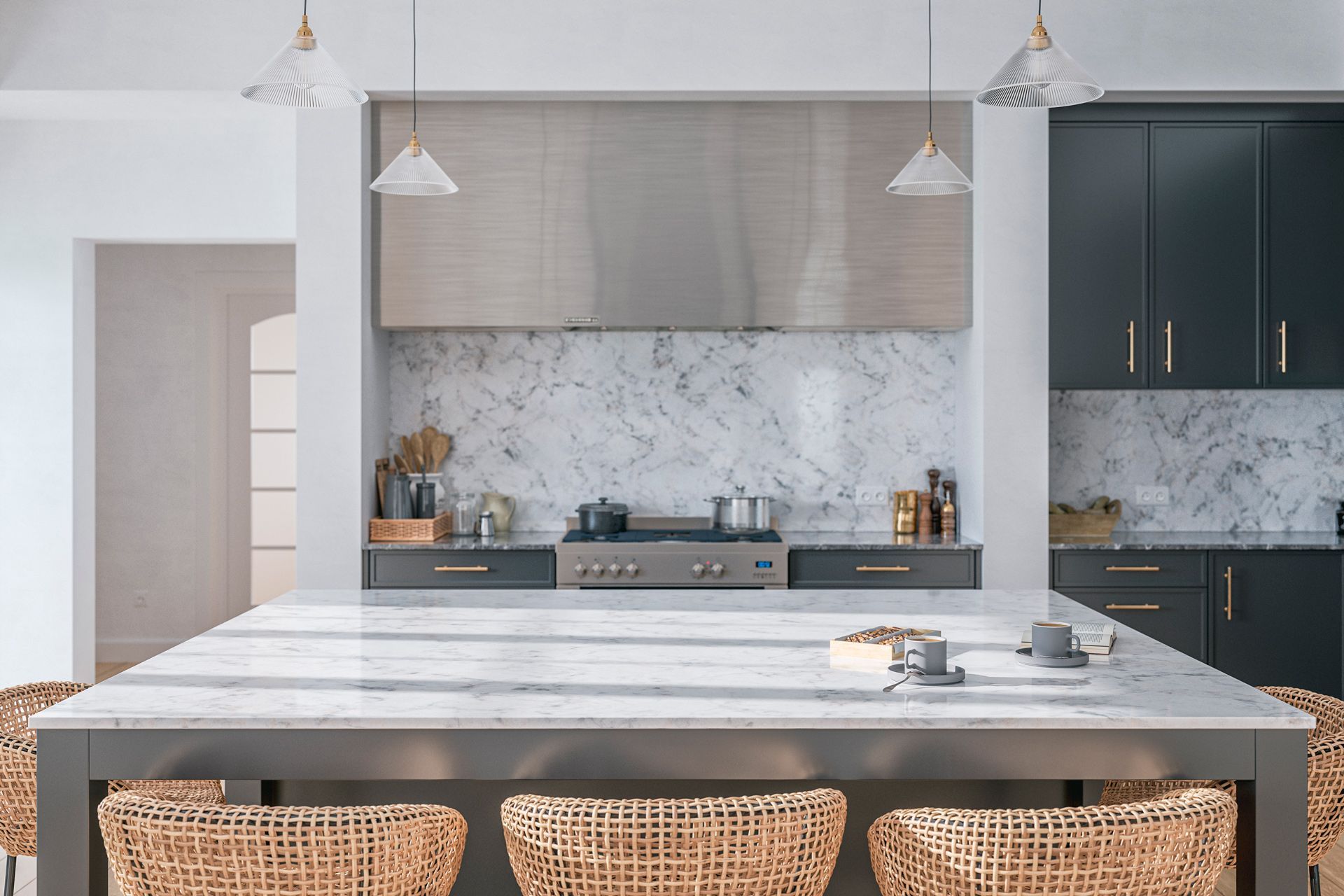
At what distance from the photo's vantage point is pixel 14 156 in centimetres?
458

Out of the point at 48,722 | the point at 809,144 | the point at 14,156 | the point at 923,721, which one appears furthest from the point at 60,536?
the point at 923,721

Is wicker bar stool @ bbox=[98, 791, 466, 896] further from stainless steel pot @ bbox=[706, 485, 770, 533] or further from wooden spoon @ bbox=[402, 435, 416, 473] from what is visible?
wooden spoon @ bbox=[402, 435, 416, 473]

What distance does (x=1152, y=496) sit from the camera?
15.6ft

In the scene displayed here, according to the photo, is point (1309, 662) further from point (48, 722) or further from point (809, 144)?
point (48, 722)

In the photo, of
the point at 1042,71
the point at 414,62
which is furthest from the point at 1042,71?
the point at 414,62

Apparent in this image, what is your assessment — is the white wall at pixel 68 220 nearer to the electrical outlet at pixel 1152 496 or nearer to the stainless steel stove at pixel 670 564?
the stainless steel stove at pixel 670 564

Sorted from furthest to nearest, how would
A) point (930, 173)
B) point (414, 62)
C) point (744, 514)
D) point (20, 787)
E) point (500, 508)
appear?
point (500, 508) → point (744, 514) → point (414, 62) → point (930, 173) → point (20, 787)

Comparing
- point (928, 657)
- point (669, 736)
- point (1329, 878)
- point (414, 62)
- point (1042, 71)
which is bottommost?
point (1329, 878)

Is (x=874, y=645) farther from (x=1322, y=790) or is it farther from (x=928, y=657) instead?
(x=1322, y=790)

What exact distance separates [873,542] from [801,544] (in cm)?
29

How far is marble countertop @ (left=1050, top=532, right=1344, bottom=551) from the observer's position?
13.6 ft

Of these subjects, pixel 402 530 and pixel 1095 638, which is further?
pixel 402 530

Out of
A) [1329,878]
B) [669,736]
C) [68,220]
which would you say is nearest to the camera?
[669,736]

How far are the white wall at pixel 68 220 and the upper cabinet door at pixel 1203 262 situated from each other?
362 centimetres
